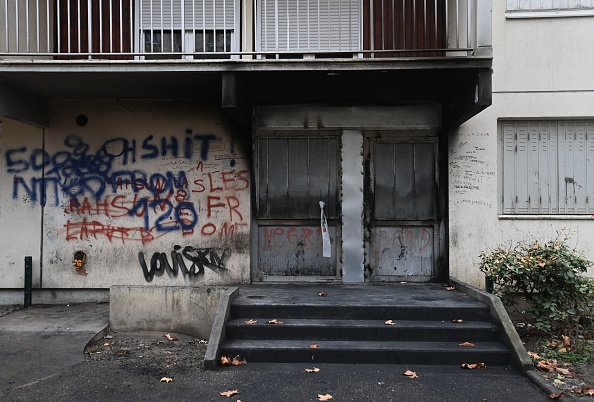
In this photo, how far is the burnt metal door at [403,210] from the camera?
807cm

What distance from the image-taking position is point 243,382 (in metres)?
5.09

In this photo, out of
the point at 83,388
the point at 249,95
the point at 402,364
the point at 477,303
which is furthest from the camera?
the point at 249,95

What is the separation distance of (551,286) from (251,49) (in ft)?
16.9

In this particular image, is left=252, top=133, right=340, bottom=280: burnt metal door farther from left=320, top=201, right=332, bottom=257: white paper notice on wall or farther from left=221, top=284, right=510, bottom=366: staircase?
left=221, top=284, right=510, bottom=366: staircase

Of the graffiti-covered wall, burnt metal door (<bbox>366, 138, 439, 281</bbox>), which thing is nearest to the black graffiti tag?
the graffiti-covered wall

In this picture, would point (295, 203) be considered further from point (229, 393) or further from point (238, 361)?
point (229, 393)

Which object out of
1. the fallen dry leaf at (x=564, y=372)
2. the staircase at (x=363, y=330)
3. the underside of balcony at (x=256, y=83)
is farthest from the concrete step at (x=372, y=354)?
the underside of balcony at (x=256, y=83)

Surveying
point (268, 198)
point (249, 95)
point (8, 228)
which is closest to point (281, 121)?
point (249, 95)

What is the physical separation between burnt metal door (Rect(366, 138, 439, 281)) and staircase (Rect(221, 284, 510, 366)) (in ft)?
4.01

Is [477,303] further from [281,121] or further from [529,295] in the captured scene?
[281,121]

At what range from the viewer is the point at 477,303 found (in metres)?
6.40

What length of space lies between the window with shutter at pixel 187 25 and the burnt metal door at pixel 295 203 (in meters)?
1.69

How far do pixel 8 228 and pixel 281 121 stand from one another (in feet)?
15.0

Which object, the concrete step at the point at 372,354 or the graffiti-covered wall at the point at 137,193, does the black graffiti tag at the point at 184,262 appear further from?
the concrete step at the point at 372,354
